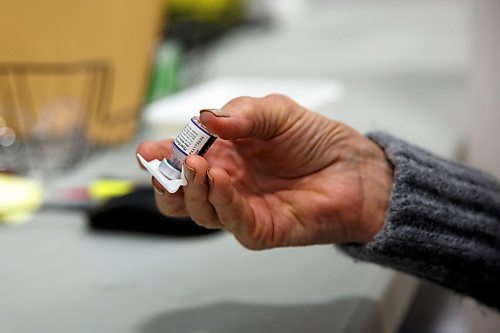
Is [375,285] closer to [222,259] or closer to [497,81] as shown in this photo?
[222,259]

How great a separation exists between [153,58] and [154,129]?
12 centimetres

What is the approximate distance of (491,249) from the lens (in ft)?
1.90

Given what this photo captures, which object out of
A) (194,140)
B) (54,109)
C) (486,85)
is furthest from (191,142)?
(54,109)

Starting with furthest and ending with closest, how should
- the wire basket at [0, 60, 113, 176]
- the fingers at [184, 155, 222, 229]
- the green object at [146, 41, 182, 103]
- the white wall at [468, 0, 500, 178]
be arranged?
1. the green object at [146, 41, 182, 103]
2. the wire basket at [0, 60, 113, 176]
3. the white wall at [468, 0, 500, 178]
4. the fingers at [184, 155, 222, 229]

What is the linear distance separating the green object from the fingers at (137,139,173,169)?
516mm

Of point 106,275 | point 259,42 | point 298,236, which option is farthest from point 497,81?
point 259,42

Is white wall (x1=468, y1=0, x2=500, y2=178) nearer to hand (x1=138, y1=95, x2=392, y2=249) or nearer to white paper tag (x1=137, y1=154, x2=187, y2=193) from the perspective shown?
hand (x1=138, y1=95, x2=392, y2=249)

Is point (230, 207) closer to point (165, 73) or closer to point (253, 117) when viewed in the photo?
point (253, 117)

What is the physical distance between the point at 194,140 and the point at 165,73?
2.12 ft

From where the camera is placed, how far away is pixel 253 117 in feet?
1.60

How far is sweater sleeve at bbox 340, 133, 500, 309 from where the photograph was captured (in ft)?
1.72

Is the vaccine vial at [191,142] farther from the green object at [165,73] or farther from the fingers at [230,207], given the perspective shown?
the green object at [165,73]

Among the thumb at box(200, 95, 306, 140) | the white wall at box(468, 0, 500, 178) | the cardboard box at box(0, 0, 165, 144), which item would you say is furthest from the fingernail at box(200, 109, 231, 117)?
the cardboard box at box(0, 0, 165, 144)

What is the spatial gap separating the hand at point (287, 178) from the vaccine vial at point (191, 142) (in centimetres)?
1
